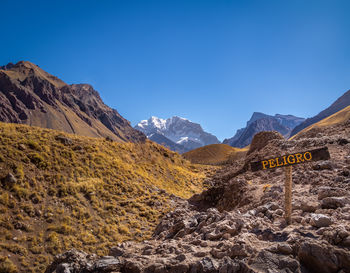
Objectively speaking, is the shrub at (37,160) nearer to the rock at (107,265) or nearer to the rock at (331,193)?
the rock at (107,265)

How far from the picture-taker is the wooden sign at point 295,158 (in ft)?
17.8

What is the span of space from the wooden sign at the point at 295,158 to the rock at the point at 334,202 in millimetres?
1197

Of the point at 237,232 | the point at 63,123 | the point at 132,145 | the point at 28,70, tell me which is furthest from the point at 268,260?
the point at 28,70

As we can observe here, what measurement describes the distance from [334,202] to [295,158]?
5.05 ft

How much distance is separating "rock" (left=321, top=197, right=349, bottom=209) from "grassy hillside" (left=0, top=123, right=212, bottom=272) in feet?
27.3

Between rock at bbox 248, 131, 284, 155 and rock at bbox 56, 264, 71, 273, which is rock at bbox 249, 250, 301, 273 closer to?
rock at bbox 56, 264, 71, 273

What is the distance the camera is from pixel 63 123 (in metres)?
141

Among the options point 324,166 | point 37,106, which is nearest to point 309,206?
point 324,166

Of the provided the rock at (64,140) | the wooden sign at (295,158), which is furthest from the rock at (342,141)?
the rock at (64,140)

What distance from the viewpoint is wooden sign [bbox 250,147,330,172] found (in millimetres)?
5414

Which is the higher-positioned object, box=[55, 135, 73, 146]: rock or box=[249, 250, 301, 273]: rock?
box=[55, 135, 73, 146]: rock

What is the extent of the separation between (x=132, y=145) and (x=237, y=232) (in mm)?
19055

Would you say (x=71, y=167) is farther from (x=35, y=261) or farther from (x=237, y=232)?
(x=237, y=232)

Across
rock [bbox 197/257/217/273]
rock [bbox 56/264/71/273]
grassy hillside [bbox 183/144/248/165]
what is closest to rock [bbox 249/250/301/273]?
rock [bbox 197/257/217/273]
